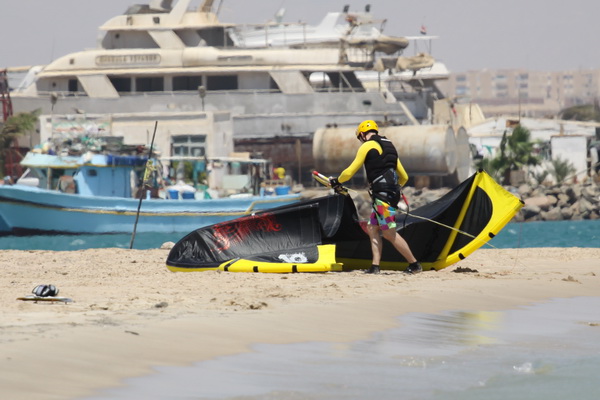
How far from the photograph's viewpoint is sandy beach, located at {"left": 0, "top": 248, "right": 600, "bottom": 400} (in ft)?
21.9

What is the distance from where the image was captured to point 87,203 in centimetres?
3497

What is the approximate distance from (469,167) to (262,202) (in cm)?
2259

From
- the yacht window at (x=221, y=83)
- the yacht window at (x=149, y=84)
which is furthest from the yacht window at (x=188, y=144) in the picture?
the yacht window at (x=149, y=84)

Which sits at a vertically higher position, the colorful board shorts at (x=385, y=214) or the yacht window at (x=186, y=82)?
the yacht window at (x=186, y=82)

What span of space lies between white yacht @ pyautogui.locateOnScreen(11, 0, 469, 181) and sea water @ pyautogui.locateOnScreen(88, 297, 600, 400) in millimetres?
45723

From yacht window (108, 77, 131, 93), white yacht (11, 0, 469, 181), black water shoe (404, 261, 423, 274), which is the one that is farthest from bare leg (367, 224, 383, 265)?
yacht window (108, 77, 131, 93)

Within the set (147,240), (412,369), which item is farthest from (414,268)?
(147,240)

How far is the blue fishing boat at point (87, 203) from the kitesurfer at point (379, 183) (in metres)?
23.1

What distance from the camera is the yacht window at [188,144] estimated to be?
52688 millimetres

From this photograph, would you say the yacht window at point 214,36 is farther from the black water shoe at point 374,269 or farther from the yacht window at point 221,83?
the black water shoe at point 374,269

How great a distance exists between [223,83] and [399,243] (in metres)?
46.9

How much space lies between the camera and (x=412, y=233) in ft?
40.9

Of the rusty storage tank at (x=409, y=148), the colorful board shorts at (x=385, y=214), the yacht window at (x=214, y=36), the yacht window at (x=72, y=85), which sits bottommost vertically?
the rusty storage tank at (x=409, y=148)

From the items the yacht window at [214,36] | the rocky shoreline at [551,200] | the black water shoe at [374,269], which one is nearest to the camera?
the black water shoe at [374,269]
